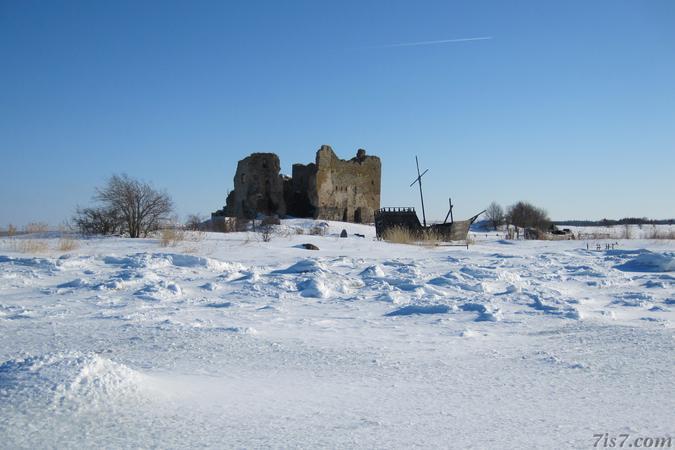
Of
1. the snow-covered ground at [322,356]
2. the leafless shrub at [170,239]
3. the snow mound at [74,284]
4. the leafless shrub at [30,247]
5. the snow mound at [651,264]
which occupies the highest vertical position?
the leafless shrub at [170,239]

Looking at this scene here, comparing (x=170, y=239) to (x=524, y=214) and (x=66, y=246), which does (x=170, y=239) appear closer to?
(x=66, y=246)

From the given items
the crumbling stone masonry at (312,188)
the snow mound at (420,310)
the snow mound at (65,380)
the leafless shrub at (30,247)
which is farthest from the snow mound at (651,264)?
the crumbling stone masonry at (312,188)

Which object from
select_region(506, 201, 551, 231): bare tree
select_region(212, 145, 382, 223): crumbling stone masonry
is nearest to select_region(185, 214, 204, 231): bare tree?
select_region(212, 145, 382, 223): crumbling stone masonry

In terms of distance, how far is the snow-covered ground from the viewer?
226cm

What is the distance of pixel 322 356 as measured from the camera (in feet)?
11.9

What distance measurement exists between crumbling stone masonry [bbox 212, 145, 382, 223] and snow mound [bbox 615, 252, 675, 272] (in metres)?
29.4

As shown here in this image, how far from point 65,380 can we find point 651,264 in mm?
9050

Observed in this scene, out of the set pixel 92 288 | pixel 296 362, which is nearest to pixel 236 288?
pixel 92 288

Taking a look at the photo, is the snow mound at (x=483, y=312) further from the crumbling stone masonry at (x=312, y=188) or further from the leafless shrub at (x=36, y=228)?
the crumbling stone masonry at (x=312, y=188)

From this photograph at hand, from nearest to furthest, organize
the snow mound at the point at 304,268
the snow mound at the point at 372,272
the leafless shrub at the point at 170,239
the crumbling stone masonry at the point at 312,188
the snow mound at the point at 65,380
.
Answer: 1. the snow mound at the point at 65,380
2. the snow mound at the point at 372,272
3. the snow mound at the point at 304,268
4. the leafless shrub at the point at 170,239
5. the crumbling stone masonry at the point at 312,188

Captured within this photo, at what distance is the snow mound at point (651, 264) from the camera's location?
28.6 feet

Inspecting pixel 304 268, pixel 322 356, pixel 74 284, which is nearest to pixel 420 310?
pixel 322 356

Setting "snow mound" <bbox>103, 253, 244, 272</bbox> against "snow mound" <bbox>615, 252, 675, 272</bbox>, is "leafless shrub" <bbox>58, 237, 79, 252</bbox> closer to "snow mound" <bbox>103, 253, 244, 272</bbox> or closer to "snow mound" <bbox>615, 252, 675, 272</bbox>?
"snow mound" <bbox>103, 253, 244, 272</bbox>

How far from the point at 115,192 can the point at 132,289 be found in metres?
8.41
